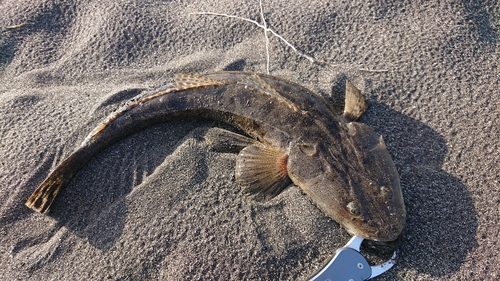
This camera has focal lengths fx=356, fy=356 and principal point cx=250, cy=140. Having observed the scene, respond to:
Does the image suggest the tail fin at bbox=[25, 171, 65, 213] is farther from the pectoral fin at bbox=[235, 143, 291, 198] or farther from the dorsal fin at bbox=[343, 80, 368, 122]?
the dorsal fin at bbox=[343, 80, 368, 122]

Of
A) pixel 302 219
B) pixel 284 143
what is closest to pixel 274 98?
pixel 284 143

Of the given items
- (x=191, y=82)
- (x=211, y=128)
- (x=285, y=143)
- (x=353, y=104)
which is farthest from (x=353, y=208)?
(x=191, y=82)

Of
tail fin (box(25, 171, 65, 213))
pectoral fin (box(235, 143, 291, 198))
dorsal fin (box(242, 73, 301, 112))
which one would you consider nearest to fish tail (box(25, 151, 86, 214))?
tail fin (box(25, 171, 65, 213))

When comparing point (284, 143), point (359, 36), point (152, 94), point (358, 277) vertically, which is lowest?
point (358, 277)

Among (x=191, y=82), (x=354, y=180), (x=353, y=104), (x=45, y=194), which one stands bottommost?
(x=45, y=194)

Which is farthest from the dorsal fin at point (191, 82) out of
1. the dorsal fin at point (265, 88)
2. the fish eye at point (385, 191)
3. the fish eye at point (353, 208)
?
the fish eye at point (385, 191)

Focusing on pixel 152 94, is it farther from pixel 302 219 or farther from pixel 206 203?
pixel 302 219

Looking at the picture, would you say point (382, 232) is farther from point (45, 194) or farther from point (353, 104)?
point (45, 194)
